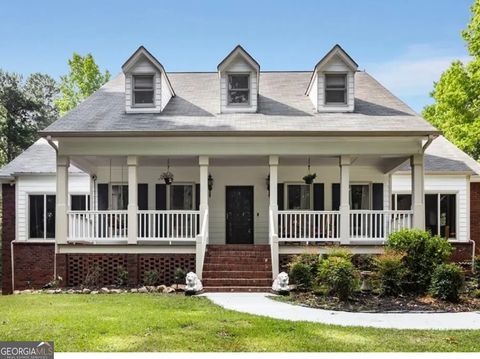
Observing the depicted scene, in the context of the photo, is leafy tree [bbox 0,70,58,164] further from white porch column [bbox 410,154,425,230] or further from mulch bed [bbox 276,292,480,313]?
mulch bed [bbox 276,292,480,313]

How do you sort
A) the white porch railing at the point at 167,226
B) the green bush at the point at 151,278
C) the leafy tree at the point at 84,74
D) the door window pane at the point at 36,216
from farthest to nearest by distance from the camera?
the leafy tree at the point at 84,74, the door window pane at the point at 36,216, the white porch railing at the point at 167,226, the green bush at the point at 151,278

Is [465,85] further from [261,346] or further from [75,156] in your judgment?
[261,346]

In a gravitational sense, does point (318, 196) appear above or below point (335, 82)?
below

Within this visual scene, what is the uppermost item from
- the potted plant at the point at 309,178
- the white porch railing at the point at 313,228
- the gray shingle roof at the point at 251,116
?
the gray shingle roof at the point at 251,116

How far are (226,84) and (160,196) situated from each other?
15.7 feet

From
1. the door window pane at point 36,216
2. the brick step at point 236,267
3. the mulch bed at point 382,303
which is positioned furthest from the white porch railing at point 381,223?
the door window pane at point 36,216

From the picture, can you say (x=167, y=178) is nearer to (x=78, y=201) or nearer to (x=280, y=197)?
(x=280, y=197)

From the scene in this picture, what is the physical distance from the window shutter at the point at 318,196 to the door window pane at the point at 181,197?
449 centimetres

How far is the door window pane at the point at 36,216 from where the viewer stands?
18.4m

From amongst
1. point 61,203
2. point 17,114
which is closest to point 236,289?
point 61,203

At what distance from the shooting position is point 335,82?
52.6 feet

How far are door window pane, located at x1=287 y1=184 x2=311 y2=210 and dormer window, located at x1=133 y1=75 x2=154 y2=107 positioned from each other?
589cm

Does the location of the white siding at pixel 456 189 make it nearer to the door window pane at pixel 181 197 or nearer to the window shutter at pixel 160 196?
the door window pane at pixel 181 197

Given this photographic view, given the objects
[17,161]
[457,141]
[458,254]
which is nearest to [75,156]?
[17,161]
